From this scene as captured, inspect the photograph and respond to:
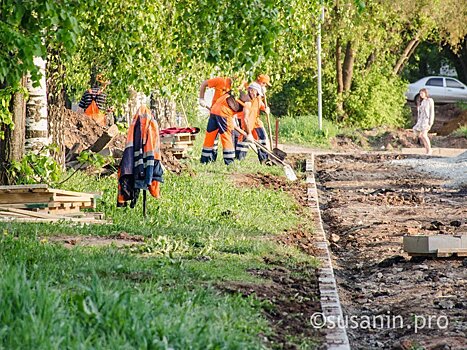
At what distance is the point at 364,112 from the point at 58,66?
23261mm

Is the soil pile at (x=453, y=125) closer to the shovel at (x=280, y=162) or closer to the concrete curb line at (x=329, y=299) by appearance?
the shovel at (x=280, y=162)

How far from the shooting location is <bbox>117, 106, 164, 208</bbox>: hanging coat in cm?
1381

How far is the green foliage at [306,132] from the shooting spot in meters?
34.0

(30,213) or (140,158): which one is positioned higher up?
(140,158)

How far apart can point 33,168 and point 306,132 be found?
835 inches

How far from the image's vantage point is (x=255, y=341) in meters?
7.38

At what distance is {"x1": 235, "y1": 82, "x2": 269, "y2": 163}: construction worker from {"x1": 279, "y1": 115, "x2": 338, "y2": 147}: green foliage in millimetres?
10013

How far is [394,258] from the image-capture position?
1262cm

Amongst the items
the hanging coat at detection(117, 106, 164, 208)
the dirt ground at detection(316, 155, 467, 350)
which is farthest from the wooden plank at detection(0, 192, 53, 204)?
the dirt ground at detection(316, 155, 467, 350)

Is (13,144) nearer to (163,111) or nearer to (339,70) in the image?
(163,111)

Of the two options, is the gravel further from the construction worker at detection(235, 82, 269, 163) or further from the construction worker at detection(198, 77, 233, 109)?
the construction worker at detection(198, 77, 233, 109)

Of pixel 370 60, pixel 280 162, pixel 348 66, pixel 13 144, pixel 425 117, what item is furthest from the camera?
pixel 370 60

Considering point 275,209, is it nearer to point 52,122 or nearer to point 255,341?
point 52,122

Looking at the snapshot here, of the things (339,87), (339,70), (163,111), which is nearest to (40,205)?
(163,111)
